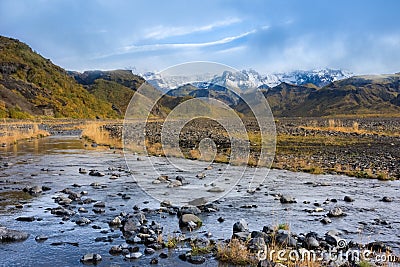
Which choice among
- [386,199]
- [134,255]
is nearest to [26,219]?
[134,255]

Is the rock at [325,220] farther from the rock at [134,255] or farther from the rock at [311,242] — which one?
the rock at [134,255]

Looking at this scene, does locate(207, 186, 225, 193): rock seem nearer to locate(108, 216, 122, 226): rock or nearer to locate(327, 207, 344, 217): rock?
locate(327, 207, 344, 217): rock

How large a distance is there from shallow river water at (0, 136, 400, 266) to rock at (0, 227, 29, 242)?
23cm

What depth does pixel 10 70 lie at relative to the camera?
486ft

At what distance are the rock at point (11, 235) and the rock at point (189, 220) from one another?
15.0ft

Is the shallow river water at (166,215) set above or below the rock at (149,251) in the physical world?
above

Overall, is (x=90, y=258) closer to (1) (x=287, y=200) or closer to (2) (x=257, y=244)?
(2) (x=257, y=244)

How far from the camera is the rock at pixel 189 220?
41.3 ft

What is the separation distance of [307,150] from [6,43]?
186561mm

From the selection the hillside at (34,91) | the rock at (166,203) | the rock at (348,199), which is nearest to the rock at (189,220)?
the rock at (166,203)

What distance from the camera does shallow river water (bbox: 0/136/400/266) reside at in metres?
10.3

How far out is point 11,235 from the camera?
36.1ft

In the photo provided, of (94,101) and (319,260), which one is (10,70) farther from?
(319,260)

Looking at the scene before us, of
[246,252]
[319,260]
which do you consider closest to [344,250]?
[319,260]
